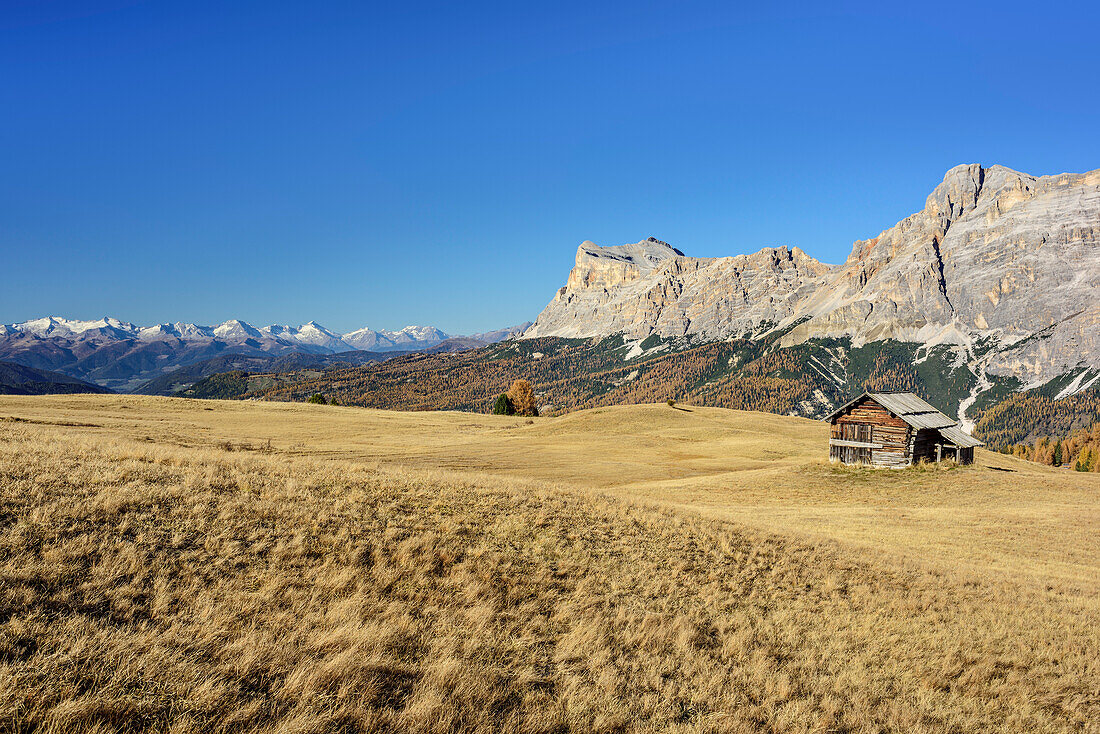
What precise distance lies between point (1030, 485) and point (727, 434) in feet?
123

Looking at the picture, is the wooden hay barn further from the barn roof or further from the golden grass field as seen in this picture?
the golden grass field

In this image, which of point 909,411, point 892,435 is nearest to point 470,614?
point 892,435

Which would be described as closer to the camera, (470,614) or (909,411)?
(470,614)

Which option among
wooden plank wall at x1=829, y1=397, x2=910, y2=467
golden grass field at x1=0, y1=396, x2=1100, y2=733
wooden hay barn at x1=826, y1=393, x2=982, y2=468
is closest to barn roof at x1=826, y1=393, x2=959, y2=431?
wooden hay barn at x1=826, y1=393, x2=982, y2=468

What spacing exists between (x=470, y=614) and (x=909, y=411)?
5310cm

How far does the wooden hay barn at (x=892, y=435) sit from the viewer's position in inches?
1900

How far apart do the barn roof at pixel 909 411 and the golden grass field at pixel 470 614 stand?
3101 cm

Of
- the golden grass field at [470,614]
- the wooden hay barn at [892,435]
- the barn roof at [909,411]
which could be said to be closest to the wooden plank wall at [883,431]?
the wooden hay barn at [892,435]

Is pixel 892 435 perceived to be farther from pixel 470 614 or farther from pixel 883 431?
pixel 470 614

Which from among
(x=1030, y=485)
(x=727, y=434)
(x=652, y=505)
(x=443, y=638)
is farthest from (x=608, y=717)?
(x=727, y=434)

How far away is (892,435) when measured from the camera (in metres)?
49.0

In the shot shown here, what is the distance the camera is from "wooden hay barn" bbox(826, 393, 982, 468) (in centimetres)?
4825

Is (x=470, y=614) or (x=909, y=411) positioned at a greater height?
(x=909, y=411)

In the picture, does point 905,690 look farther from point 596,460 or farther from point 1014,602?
point 596,460
